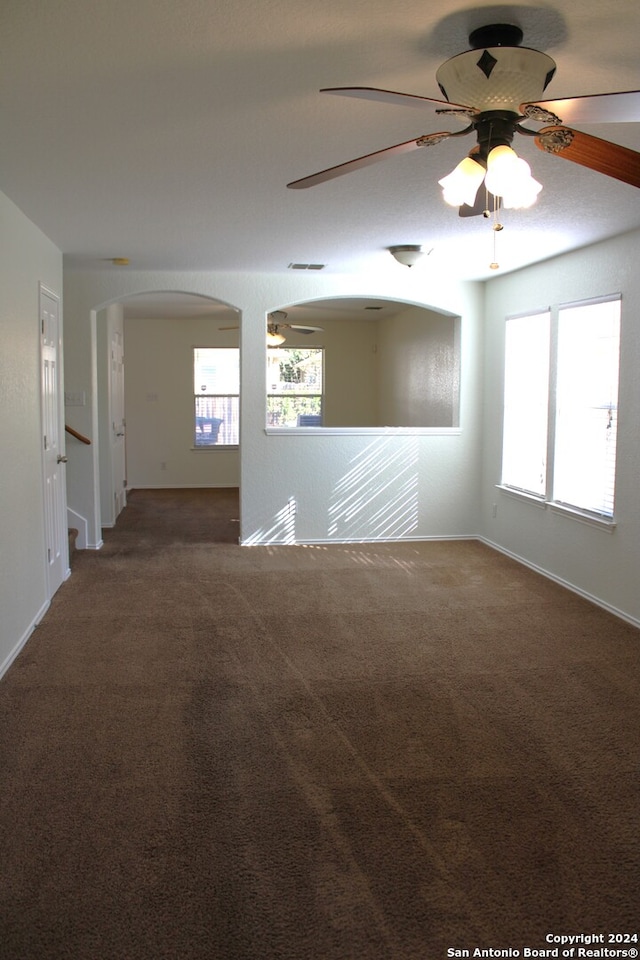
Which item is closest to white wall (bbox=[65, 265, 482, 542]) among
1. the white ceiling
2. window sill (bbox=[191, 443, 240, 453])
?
the white ceiling

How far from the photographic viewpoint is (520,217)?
4234 mm

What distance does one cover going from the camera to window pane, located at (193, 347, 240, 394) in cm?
1034

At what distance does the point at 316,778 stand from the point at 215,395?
8.13 meters

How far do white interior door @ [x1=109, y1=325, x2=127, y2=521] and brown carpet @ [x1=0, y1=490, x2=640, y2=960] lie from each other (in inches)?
123

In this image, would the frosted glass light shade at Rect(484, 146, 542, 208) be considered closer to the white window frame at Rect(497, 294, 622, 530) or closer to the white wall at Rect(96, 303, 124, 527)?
the white window frame at Rect(497, 294, 622, 530)

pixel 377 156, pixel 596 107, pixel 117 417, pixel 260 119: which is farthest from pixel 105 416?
pixel 596 107

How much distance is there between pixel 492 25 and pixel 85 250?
403cm

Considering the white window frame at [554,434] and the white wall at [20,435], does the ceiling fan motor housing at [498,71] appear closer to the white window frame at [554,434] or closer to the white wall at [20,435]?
the white wall at [20,435]

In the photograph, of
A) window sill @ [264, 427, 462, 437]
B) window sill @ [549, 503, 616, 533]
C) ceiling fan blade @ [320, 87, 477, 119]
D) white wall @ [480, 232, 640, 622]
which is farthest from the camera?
window sill @ [264, 427, 462, 437]

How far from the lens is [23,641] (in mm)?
4113

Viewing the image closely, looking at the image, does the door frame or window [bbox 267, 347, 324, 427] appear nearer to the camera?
the door frame

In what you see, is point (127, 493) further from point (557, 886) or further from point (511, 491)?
point (557, 886)

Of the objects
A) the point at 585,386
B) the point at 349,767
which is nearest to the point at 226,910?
the point at 349,767

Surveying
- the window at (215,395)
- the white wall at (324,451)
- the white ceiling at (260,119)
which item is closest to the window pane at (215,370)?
the window at (215,395)
